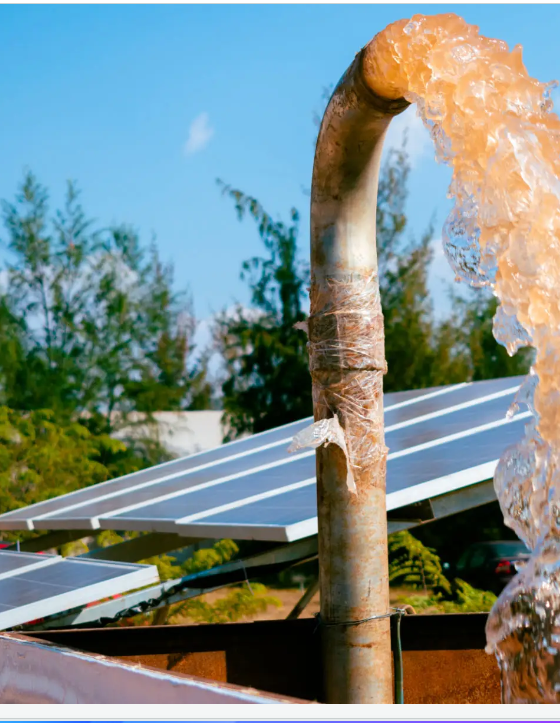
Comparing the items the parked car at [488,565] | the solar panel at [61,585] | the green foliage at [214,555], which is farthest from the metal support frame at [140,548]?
the parked car at [488,565]

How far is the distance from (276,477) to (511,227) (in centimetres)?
323

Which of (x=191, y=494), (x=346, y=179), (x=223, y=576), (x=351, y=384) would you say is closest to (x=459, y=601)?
(x=191, y=494)

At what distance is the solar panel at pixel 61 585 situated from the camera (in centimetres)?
361

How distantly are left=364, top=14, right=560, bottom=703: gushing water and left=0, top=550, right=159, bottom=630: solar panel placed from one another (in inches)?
71.0

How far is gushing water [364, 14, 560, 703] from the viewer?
2.31 m

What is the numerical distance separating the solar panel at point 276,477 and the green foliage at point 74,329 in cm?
1249

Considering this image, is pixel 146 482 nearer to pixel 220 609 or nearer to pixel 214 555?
pixel 220 609

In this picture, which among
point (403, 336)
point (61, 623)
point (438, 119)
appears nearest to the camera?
point (438, 119)

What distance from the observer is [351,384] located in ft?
10.2

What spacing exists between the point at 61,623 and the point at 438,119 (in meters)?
2.64

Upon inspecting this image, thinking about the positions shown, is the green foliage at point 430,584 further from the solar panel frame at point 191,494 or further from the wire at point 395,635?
the wire at point 395,635

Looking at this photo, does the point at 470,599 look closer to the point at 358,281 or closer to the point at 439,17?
the point at 358,281

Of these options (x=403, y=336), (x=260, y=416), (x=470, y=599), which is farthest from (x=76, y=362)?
(x=470, y=599)

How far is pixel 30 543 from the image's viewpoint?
23.2 ft
